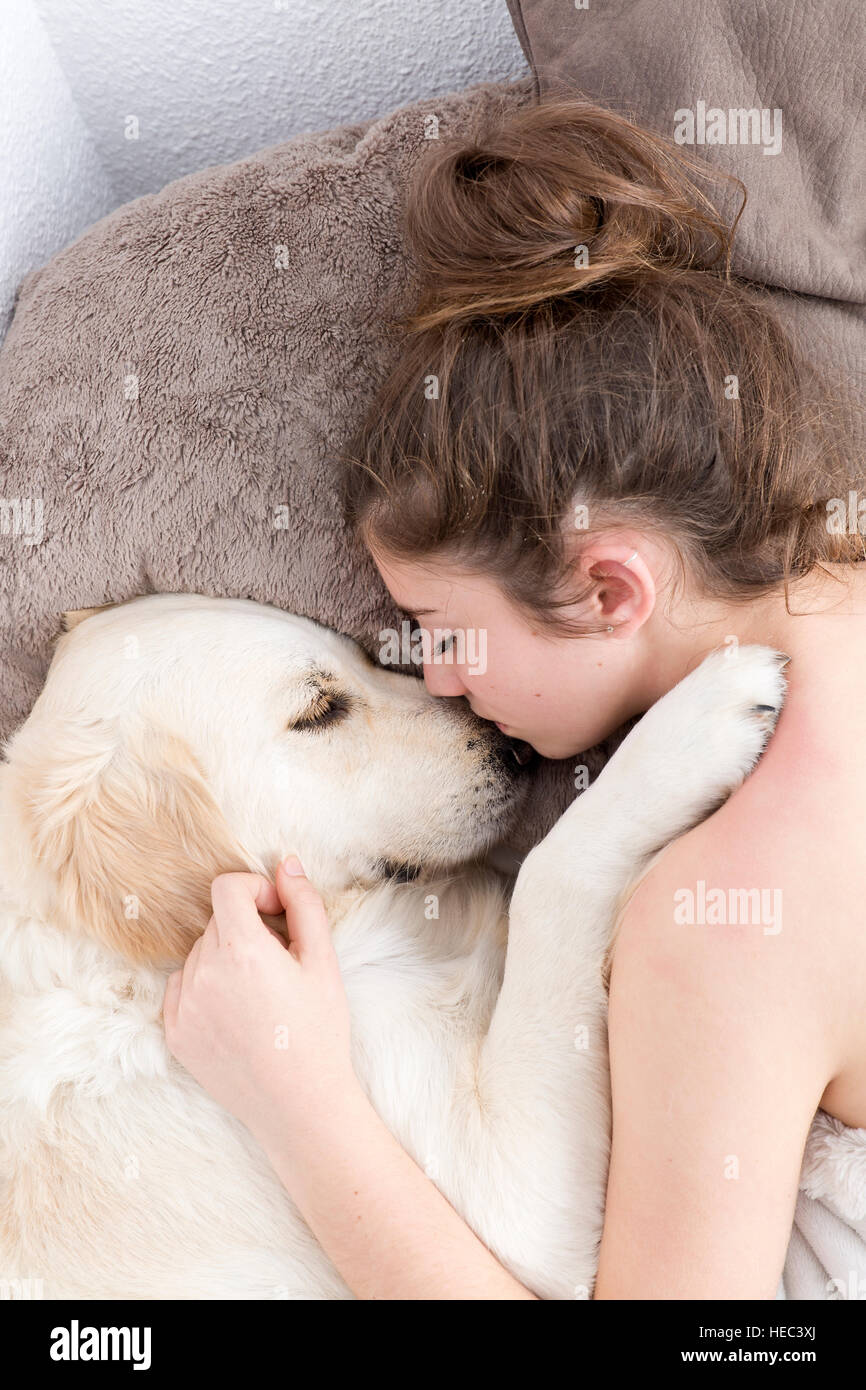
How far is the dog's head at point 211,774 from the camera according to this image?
159 cm

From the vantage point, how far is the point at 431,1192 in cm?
141

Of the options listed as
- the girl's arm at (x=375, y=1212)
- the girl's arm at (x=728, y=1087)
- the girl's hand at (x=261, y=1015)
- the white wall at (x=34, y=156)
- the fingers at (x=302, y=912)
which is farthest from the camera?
the white wall at (x=34, y=156)

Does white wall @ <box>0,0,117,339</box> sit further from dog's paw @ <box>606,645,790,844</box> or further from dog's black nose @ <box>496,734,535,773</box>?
dog's paw @ <box>606,645,790,844</box>

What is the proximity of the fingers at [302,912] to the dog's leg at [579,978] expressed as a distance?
0.29 metres

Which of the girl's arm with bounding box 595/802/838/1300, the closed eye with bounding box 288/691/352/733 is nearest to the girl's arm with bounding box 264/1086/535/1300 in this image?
the girl's arm with bounding box 595/802/838/1300

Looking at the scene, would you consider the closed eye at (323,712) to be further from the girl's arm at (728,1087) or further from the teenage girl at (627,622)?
the girl's arm at (728,1087)

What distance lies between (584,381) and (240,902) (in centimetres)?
84

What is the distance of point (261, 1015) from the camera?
145cm

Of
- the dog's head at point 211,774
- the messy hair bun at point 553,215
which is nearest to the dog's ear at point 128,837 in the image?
the dog's head at point 211,774

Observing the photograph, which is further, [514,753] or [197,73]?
[197,73]

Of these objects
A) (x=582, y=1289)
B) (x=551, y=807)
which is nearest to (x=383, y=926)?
(x=551, y=807)

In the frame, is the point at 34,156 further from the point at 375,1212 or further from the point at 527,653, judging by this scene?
the point at 375,1212

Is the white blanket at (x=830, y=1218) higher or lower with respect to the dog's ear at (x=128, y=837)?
lower

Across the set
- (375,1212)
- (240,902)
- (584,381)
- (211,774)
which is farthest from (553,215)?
(375,1212)
